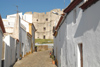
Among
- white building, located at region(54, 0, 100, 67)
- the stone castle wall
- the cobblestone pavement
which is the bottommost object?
the cobblestone pavement

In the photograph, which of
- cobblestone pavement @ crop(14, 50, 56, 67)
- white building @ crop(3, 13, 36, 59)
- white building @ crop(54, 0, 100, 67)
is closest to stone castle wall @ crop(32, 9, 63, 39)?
white building @ crop(3, 13, 36, 59)

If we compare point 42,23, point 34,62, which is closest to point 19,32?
point 34,62

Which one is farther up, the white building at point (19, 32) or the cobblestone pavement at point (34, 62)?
the white building at point (19, 32)

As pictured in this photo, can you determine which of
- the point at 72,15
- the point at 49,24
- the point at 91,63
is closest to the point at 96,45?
the point at 91,63

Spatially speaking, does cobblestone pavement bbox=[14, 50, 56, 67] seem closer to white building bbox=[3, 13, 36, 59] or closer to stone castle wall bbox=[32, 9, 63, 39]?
white building bbox=[3, 13, 36, 59]

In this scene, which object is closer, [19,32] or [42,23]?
[19,32]

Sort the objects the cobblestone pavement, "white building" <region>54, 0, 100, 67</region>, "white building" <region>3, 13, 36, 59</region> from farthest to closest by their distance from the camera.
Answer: "white building" <region>3, 13, 36, 59</region> → the cobblestone pavement → "white building" <region>54, 0, 100, 67</region>

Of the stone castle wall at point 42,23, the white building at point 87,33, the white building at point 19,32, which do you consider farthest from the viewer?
the stone castle wall at point 42,23

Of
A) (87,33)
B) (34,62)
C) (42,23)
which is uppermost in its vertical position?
(42,23)

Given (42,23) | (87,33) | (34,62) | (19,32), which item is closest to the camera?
(87,33)

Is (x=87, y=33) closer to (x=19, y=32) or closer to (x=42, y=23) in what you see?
A: (x=19, y=32)

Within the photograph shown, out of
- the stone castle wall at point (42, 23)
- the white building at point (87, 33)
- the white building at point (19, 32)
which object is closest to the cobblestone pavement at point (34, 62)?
the white building at point (19, 32)

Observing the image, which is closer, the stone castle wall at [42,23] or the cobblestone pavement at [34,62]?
the cobblestone pavement at [34,62]

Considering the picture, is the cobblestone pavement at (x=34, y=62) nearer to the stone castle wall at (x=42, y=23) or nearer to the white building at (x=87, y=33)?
the white building at (x=87, y=33)
